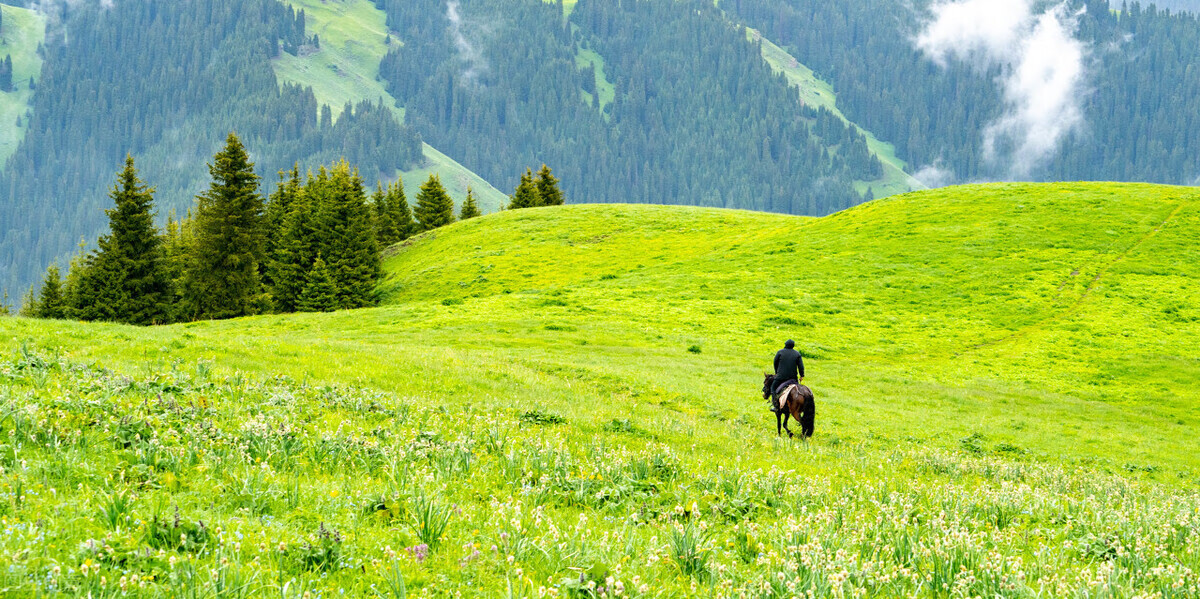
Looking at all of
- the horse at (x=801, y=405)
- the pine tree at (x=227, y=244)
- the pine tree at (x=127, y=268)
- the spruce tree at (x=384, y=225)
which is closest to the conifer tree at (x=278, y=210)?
the pine tree at (x=227, y=244)

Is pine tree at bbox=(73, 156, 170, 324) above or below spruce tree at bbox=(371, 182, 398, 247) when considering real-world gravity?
below

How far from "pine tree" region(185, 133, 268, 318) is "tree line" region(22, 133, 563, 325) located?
101 millimetres

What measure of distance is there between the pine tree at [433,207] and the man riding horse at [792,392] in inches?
3825

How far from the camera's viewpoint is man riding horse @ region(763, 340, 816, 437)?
78.4ft

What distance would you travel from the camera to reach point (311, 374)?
21.0 m

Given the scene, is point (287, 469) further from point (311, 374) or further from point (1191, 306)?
point (1191, 306)

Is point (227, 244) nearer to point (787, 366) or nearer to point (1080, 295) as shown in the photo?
point (787, 366)

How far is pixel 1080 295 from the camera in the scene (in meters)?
48.7

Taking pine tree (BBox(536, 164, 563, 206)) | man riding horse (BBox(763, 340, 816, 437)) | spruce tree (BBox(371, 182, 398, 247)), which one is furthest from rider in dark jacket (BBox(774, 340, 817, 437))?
pine tree (BBox(536, 164, 563, 206))

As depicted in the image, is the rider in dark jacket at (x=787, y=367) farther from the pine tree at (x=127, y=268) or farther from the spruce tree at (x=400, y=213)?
the spruce tree at (x=400, y=213)

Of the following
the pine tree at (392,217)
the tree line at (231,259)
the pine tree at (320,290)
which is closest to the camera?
the tree line at (231,259)

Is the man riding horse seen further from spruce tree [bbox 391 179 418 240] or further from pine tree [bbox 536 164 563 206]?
pine tree [bbox 536 164 563 206]

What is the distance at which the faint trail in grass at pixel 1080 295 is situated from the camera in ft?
143

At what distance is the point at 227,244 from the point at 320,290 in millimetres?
10245
